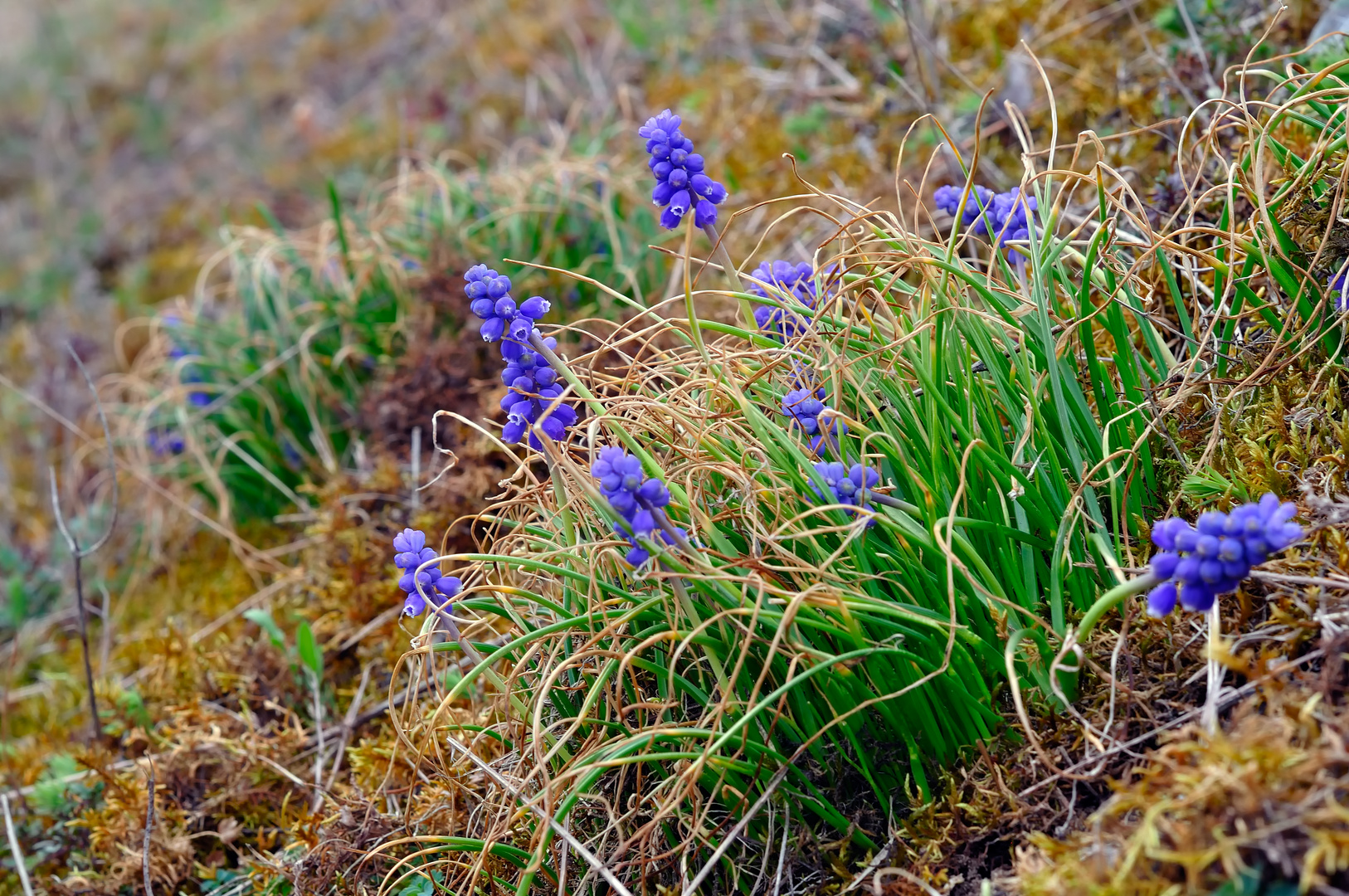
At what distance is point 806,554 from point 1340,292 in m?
1.18

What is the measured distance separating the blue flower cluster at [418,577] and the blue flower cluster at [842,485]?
71cm

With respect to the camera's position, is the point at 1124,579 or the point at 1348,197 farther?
the point at 1348,197

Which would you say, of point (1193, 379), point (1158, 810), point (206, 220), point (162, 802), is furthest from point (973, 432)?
point (206, 220)

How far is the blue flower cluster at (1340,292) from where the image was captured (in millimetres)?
1972

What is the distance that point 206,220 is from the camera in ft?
20.0

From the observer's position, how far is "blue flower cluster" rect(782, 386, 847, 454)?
2001 mm

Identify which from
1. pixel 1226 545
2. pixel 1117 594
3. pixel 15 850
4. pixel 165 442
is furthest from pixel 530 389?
pixel 165 442

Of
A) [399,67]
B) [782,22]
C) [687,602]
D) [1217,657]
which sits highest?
[399,67]

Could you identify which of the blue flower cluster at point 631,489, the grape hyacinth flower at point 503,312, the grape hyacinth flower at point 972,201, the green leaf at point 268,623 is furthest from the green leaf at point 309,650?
the grape hyacinth flower at point 972,201

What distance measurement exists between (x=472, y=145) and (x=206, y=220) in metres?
1.77

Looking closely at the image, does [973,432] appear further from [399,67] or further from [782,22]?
[399,67]

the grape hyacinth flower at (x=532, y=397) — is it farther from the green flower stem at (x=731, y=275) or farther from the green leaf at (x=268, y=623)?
the green leaf at (x=268, y=623)

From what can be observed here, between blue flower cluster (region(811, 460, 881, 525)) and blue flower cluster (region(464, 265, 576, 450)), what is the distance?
1.62 feet

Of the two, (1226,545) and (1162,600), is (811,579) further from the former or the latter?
(1226,545)
